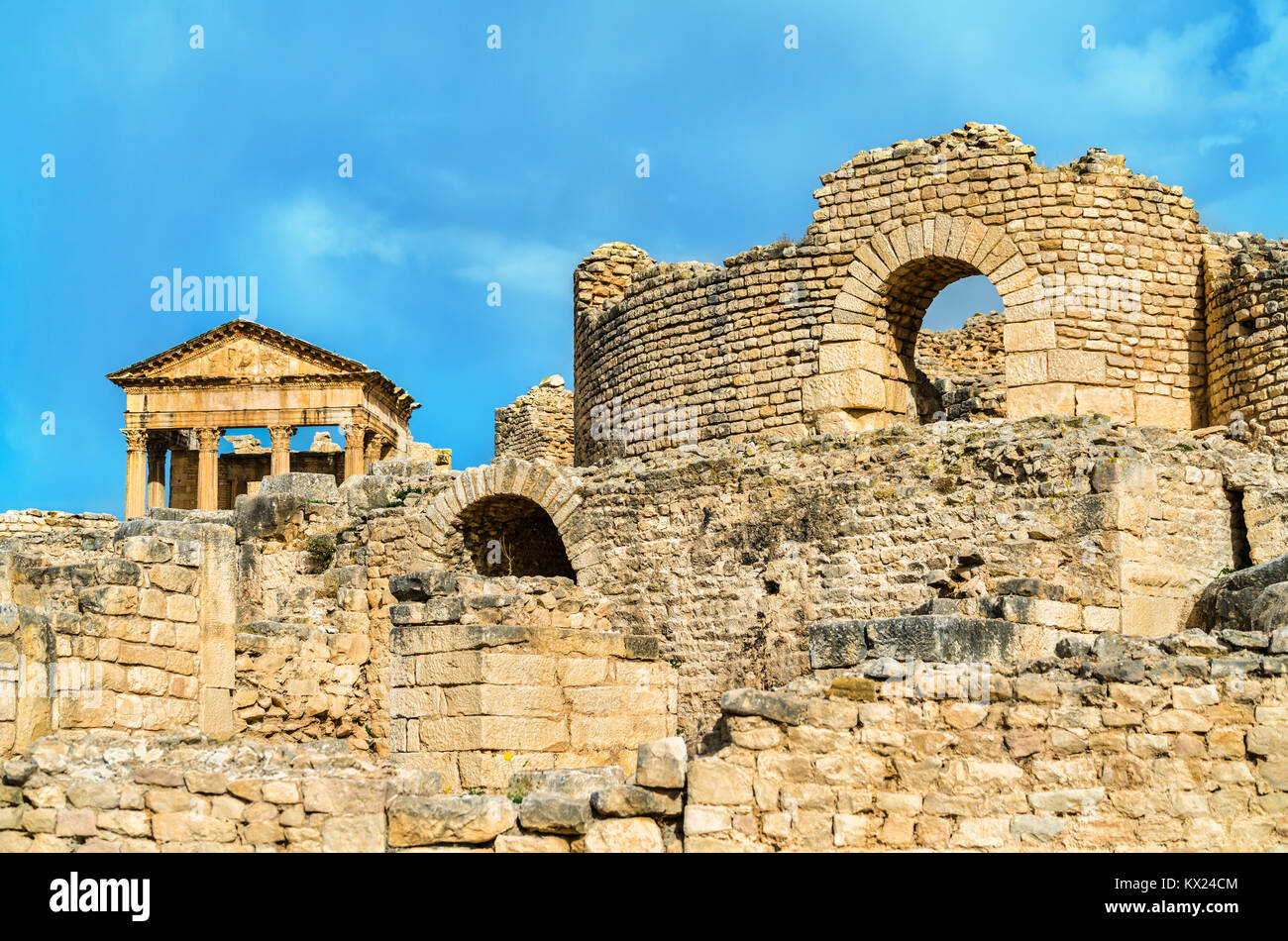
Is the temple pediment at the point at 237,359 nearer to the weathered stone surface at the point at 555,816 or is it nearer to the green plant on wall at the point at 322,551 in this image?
the green plant on wall at the point at 322,551

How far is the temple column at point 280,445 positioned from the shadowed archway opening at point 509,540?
2161 cm

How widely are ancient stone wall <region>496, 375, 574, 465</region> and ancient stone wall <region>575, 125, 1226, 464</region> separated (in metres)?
11.2

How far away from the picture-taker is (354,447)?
3538 centimetres

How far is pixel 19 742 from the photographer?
7496 millimetres

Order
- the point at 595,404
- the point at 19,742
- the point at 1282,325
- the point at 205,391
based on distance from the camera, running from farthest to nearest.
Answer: the point at 205,391, the point at 595,404, the point at 1282,325, the point at 19,742

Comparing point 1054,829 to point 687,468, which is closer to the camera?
point 1054,829

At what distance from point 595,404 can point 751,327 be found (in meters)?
2.69

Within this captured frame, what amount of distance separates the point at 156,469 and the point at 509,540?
2507 centimetres

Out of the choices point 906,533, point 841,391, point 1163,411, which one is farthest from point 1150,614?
point 841,391

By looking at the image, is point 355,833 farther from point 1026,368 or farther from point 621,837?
point 1026,368

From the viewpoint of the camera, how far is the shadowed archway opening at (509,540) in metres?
14.4

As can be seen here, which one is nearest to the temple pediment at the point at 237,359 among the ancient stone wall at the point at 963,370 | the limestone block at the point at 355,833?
the ancient stone wall at the point at 963,370
